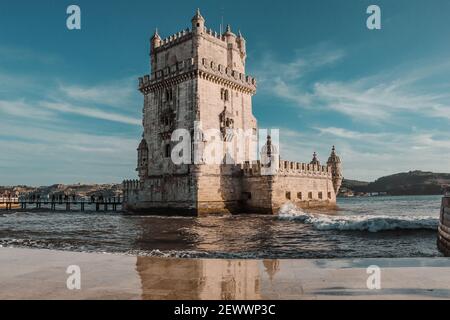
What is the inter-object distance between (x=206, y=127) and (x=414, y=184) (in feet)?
445

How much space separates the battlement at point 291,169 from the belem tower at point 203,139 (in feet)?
0.34

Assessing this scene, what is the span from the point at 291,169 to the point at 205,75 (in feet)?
43.4

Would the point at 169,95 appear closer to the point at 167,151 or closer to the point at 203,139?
the point at 167,151

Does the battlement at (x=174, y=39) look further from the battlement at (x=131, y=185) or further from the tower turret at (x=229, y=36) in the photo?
the battlement at (x=131, y=185)

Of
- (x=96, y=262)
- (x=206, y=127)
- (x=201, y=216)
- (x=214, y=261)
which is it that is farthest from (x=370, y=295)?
(x=206, y=127)

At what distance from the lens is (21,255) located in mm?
Answer: 9789

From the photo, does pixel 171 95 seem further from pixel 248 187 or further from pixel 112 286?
pixel 112 286

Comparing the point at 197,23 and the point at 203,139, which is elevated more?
the point at 197,23

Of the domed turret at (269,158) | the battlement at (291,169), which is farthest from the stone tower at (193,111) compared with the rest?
the domed turret at (269,158)

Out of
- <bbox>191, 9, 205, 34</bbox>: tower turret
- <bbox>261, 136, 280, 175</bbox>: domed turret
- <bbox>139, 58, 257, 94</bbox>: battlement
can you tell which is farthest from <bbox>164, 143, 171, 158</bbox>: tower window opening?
<bbox>191, 9, 205, 34</bbox>: tower turret

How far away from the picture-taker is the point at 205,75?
114 feet

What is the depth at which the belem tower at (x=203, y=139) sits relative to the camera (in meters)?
34.2

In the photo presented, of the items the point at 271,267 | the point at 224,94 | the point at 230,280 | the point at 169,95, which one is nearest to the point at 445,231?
the point at 271,267
